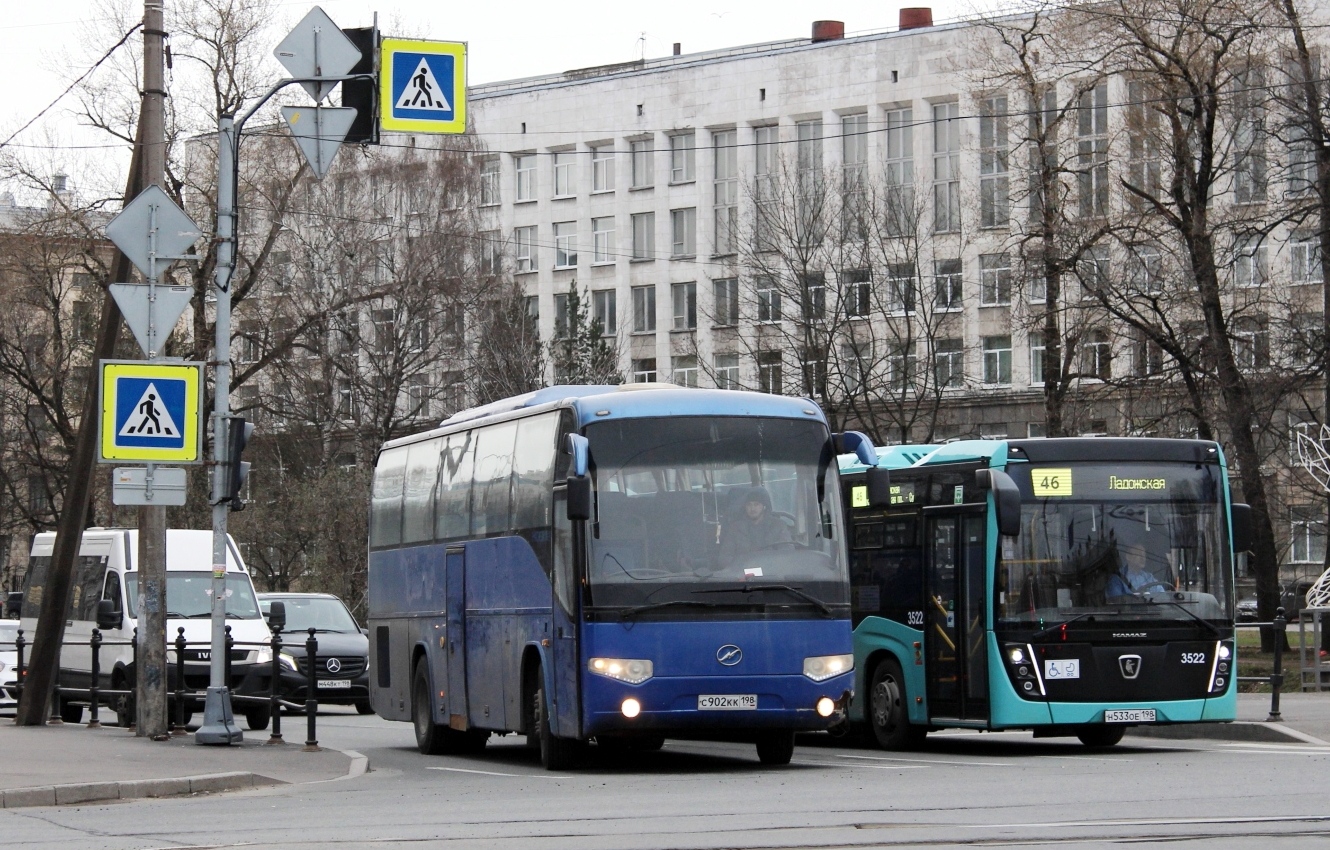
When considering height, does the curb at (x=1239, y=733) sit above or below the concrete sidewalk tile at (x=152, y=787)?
below

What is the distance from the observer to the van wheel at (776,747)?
1756cm

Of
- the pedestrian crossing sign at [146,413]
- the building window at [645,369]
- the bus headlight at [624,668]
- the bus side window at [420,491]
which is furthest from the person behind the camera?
the building window at [645,369]

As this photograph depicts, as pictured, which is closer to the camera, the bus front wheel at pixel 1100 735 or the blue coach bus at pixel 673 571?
the blue coach bus at pixel 673 571

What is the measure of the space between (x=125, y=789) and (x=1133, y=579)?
9.07 meters

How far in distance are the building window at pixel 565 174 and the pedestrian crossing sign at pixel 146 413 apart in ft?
236

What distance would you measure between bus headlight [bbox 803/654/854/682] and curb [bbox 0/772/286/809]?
166 inches

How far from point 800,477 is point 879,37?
212 ft

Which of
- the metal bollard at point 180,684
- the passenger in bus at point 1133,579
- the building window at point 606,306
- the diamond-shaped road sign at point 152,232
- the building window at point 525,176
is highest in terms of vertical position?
the building window at point 525,176

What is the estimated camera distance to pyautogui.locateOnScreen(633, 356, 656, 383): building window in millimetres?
87688

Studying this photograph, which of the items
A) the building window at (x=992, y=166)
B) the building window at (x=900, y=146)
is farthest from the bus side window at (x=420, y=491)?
the building window at (x=900, y=146)

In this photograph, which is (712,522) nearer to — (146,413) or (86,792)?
(86,792)

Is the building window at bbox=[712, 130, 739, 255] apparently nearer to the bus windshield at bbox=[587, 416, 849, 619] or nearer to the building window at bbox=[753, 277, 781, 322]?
the building window at bbox=[753, 277, 781, 322]

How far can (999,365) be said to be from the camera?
76.2 m

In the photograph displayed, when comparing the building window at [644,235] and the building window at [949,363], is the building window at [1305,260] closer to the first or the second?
the building window at [949,363]
